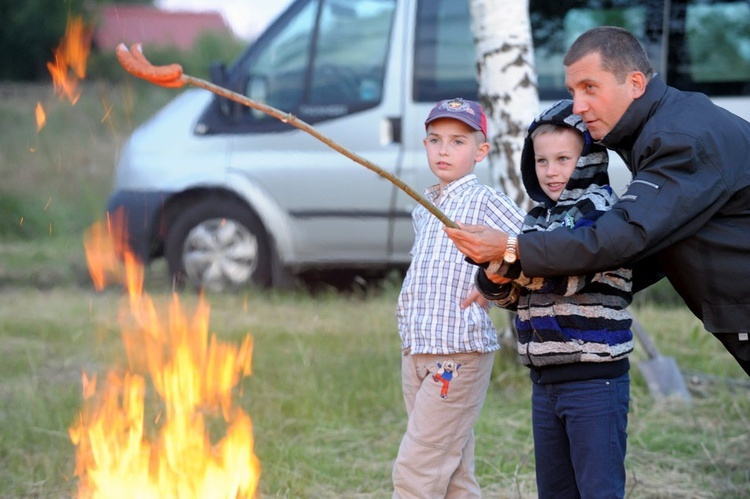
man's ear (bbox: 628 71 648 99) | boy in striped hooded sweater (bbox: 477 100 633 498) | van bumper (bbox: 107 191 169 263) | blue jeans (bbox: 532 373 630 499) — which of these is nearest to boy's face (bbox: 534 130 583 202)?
boy in striped hooded sweater (bbox: 477 100 633 498)

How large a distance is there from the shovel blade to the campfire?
2.09 m

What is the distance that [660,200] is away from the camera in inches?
105

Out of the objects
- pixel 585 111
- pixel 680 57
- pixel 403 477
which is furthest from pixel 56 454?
pixel 680 57

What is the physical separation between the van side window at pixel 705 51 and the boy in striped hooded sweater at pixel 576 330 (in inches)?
200

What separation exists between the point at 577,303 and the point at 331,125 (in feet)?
17.4

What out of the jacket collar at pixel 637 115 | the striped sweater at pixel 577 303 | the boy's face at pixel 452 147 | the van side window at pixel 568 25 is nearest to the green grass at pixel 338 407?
the striped sweater at pixel 577 303

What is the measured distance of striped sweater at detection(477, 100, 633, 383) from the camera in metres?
3.01

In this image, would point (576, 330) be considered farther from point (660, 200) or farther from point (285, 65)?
point (285, 65)

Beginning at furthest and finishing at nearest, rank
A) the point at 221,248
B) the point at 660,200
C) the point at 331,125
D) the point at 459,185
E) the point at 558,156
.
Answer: the point at 221,248 → the point at 331,125 → the point at 459,185 → the point at 558,156 → the point at 660,200

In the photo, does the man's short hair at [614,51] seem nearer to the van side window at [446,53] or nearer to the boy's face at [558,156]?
the boy's face at [558,156]

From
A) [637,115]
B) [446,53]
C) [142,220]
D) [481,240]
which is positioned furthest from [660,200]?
[142,220]

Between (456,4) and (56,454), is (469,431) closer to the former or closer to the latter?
(56,454)

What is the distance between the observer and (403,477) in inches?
139

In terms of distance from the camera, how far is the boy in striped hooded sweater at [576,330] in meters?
3.01
